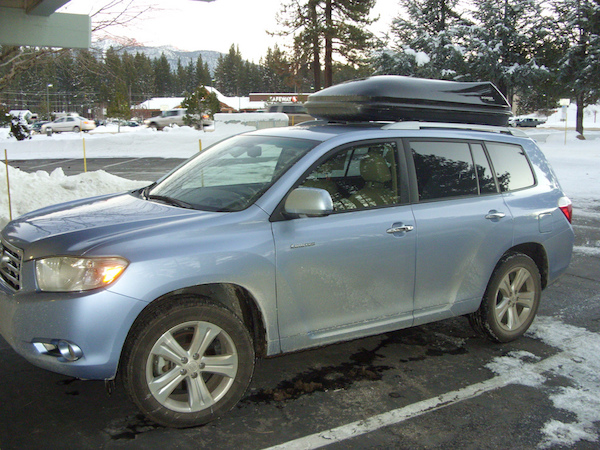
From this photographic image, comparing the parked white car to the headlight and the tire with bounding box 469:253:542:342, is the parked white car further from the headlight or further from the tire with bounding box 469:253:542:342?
the headlight

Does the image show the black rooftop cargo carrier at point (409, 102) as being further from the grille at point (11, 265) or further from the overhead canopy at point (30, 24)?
the overhead canopy at point (30, 24)

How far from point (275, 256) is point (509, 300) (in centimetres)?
232

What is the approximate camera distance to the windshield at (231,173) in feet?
12.9

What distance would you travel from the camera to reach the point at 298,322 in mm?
3771

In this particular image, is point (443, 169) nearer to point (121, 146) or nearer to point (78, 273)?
point (78, 273)

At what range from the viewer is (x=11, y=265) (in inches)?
139

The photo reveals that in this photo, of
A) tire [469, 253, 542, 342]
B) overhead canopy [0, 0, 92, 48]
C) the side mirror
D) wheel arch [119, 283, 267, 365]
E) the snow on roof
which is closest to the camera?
wheel arch [119, 283, 267, 365]

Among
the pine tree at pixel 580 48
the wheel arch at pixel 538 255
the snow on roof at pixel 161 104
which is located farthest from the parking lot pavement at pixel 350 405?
the snow on roof at pixel 161 104

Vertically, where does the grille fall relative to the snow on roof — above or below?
below

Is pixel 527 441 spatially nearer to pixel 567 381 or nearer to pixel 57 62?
pixel 567 381

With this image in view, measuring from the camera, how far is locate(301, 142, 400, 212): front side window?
159 inches

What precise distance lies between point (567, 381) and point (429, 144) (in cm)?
198

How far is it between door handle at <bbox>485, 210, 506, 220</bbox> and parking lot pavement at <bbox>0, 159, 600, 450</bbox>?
109 cm

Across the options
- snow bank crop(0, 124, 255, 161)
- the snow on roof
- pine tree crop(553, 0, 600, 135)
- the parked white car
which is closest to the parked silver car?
snow bank crop(0, 124, 255, 161)
